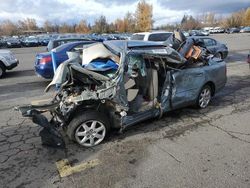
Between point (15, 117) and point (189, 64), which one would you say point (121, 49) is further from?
point (15, 117)

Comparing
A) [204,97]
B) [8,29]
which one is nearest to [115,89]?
[204,97]

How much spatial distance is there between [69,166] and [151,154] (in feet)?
4.27

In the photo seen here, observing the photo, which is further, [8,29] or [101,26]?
[8,29]

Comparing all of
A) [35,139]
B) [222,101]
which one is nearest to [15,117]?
[35,139]

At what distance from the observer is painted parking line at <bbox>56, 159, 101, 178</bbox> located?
11.5 ft

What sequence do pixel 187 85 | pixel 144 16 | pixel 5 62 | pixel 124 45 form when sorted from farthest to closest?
pixel 144 16 < pixel 5 62 < pixel 187 85 < pixel 124 45

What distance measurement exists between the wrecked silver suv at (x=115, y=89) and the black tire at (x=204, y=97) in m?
0.39

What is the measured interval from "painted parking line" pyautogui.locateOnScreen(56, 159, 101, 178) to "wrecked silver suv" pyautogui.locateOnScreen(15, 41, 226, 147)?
406mm

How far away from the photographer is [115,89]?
13.7ft

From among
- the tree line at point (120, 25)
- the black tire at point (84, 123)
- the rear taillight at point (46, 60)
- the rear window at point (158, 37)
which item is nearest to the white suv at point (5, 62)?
the rear taillight at point (46, 60)

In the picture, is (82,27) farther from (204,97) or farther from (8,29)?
(204,97)

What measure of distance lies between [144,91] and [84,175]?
7.01 feet

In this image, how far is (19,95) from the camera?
7.59 m

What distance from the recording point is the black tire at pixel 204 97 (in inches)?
231
